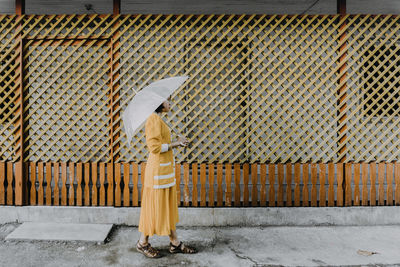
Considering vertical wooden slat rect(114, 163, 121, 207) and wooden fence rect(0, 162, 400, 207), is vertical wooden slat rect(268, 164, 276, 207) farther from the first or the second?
vertical wooden slat rect(114, 163, 121, 207)

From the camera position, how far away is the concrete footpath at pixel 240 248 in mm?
3127

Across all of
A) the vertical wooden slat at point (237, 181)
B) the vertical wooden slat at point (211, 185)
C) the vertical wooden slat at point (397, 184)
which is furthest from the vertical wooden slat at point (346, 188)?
the vertical wooden slat at point (211, 185)

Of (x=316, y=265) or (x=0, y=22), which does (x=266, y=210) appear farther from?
(x=0, y=22)

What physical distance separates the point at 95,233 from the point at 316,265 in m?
2.56

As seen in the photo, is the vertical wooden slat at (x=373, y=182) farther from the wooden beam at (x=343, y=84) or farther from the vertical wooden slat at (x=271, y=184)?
the vertical wooden slat at (x=271, y=184)

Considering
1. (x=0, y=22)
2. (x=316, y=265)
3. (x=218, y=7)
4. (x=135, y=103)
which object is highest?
(x=218, y=7)

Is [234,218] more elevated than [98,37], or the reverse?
[98,37]

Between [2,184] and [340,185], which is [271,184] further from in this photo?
[2,184]

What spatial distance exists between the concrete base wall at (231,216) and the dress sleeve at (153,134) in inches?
55.7

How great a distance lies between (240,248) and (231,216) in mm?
666

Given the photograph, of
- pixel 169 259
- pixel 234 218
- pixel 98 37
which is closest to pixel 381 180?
pixel 234 218

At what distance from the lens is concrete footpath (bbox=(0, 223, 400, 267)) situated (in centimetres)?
313

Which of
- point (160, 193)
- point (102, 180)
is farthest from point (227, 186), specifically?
point (102, 180)

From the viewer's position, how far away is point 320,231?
3885mm
